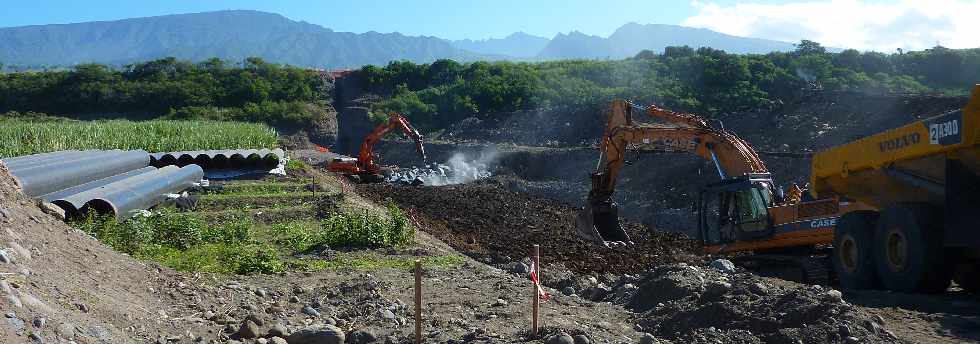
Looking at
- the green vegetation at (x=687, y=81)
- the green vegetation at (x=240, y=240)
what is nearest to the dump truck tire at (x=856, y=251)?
the green vegetation at (x=240, y=240)

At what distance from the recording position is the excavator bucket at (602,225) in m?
17.2

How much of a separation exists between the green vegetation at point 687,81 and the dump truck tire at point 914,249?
87.8 feet

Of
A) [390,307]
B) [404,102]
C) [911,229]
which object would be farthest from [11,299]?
[404,102]

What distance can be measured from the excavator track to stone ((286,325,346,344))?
8.09m

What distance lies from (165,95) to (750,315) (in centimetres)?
6403

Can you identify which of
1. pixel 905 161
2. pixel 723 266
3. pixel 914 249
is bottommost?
pixel 723 266

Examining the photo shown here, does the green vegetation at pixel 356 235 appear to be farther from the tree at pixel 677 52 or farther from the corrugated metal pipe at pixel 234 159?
the tree at pixel 677 52

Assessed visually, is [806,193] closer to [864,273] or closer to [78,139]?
[864,273]

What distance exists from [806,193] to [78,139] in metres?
21.4

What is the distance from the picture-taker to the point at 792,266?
14.5 metres

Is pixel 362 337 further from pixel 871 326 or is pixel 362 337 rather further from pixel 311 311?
pixel 871 326

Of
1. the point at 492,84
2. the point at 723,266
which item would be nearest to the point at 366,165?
the point at 723,266

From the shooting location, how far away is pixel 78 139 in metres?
27.6

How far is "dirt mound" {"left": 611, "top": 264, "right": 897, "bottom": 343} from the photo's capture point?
8.42m
